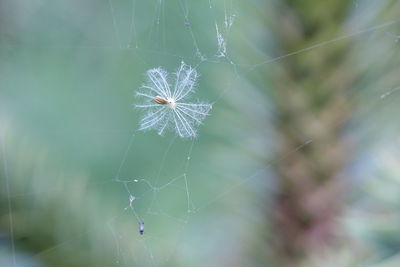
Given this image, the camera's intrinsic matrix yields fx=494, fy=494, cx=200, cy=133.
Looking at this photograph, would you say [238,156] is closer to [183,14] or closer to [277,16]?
[277,16]

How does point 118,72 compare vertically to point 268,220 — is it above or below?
above

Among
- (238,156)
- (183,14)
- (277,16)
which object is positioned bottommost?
(238,156)

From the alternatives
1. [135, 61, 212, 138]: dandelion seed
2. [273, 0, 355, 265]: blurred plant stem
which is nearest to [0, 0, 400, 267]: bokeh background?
[273, 0, 355, 265]: blurred plant stem

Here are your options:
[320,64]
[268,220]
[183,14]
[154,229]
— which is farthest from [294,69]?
[183,14]

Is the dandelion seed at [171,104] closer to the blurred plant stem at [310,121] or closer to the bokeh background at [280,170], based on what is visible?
the bokeh background at [280,170]

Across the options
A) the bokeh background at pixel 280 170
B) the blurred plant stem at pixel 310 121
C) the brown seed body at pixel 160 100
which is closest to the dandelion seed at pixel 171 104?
the brown seed body at pixel 160 100

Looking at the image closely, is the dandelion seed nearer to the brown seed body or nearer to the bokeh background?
the brown seed body

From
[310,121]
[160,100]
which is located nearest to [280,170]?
[310,121]
